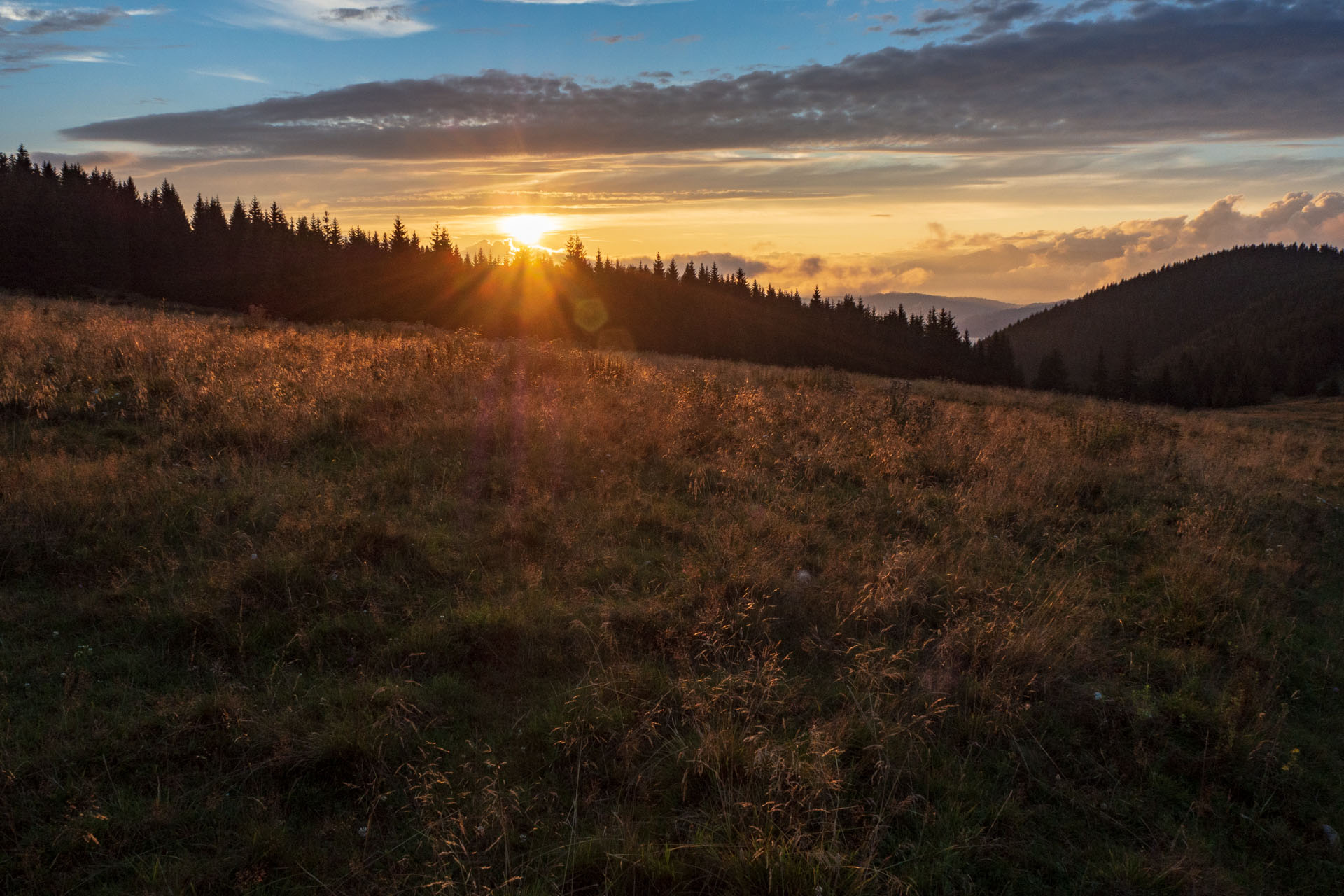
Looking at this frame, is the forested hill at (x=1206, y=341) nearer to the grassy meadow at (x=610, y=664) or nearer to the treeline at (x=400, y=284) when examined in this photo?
the treeline at (x=400, y=284)

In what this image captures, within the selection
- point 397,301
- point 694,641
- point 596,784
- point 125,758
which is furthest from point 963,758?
point 397,301

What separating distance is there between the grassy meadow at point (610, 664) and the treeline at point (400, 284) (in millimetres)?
32518

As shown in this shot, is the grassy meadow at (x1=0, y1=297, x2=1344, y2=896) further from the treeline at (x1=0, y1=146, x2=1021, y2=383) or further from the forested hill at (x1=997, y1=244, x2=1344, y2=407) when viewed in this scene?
the forested hill at (x1=997, y1=244, x2=1344, y2=407)

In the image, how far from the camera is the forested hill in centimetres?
7575

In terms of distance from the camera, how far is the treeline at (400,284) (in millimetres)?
50281

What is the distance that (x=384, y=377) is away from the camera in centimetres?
952

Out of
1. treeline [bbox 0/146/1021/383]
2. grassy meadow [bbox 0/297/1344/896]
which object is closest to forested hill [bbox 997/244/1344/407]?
treeline [bbox 0/146/1021/383]

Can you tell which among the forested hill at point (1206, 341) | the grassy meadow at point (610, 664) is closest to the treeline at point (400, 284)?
the forested hill at point (1206, 341)

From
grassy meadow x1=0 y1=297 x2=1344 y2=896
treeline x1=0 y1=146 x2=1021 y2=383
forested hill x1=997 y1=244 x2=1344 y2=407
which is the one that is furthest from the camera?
forested hill x1=997 y1=244 x2=1344 y2=407

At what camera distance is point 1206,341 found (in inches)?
5108

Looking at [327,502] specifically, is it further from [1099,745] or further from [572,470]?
[1099,745]

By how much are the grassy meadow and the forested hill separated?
7151cm

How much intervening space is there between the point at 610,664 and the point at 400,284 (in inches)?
2517

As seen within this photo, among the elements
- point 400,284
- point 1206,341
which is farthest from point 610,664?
point 1206,341
